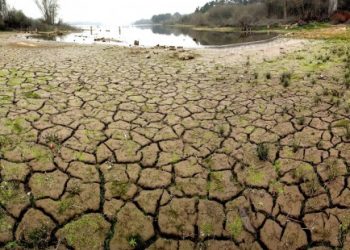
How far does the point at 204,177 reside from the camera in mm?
3334

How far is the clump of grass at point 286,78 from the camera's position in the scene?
5799 millimetres

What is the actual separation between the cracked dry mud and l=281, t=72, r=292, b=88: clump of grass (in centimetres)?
12

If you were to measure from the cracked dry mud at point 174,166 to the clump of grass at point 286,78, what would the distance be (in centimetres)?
12

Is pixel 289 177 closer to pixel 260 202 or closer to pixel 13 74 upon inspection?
pixel 260 202

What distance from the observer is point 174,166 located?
349 centimetres

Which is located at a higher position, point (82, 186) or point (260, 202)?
point (82, 186)

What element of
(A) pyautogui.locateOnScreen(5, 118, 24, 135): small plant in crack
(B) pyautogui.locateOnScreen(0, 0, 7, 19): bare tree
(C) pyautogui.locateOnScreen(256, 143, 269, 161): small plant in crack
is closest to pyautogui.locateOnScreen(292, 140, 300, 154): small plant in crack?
(C) pyautogui.locateOnScreen(256, 143, 269, 161): small plant in crack

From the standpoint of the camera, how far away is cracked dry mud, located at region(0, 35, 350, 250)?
2719 mm

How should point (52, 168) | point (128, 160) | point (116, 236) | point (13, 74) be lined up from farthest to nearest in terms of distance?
1. point (13, 74)
2. point (128, 160)
3. point (52, 168)
4. point (116, 236)

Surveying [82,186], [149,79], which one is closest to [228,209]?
[82,186]

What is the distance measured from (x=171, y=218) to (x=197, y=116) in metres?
2.08

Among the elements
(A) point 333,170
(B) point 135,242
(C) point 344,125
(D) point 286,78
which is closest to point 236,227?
(B) point 135,242

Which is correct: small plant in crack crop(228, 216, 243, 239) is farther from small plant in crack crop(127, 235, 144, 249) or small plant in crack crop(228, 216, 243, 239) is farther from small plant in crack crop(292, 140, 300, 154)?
small plant in crack crop(292, 140, 300, 154)

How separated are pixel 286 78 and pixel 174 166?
3924 mm
